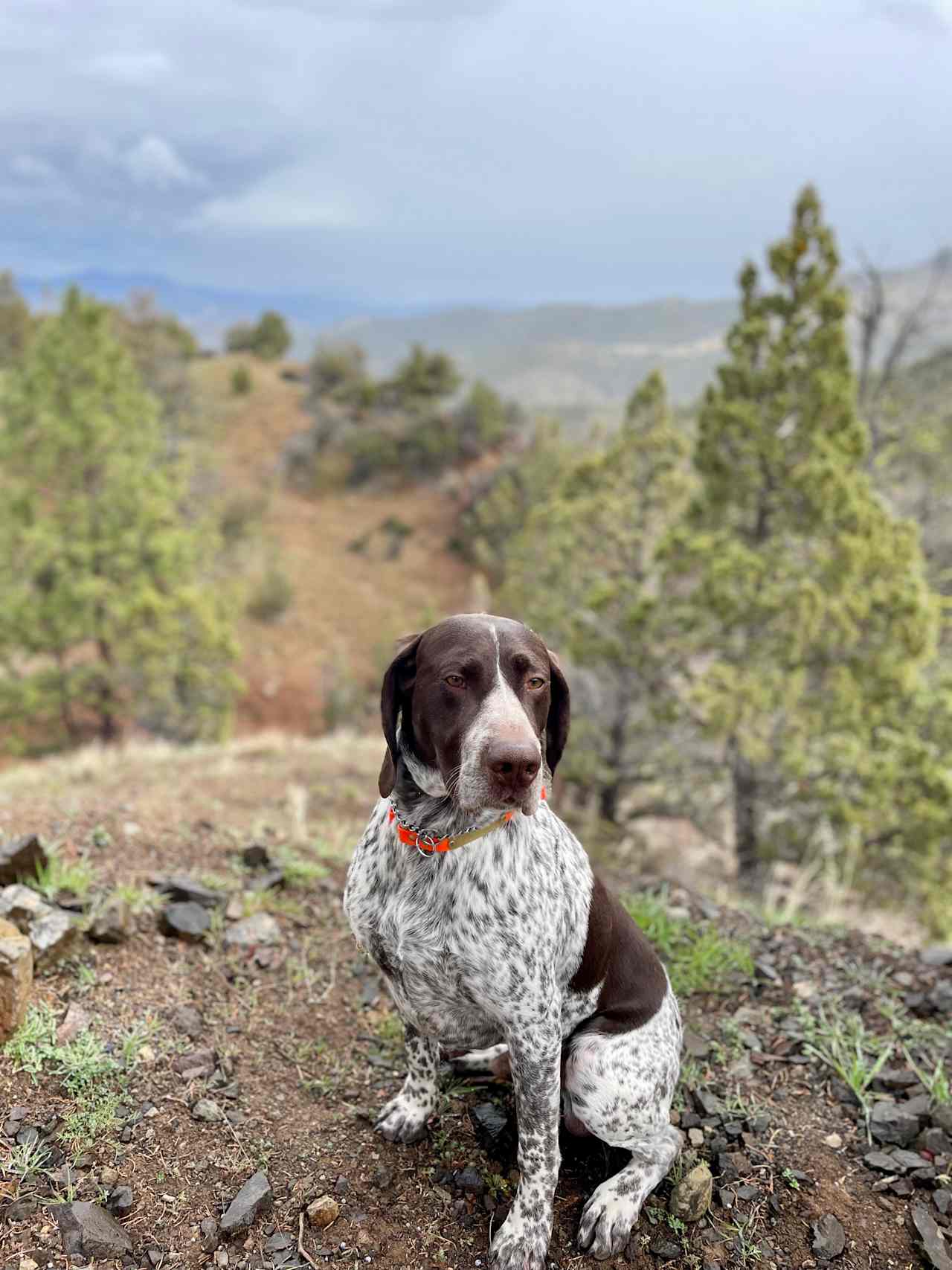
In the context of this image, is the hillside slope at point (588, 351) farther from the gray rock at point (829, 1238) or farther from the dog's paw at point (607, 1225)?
the dog's paw at point (607, 1225)

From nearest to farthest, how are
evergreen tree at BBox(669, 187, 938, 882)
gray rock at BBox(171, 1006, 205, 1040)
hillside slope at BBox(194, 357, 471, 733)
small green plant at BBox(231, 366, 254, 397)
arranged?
gray rock at BBox(171, 1006, 205, 1040) → evergreen tree at BBox(669, 187, 938, 882) → hillside slope at BBox(194, 357, 471, 733) → small green plant at BBox(231, 366, 254, 397)

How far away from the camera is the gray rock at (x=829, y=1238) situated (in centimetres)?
311

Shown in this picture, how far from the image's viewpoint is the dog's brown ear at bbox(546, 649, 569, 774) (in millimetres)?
2881

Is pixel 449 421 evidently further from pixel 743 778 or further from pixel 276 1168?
pixel 276 1168

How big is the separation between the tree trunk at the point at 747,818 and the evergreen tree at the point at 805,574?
0.40 m

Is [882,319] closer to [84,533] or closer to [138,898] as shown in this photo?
[84,533]

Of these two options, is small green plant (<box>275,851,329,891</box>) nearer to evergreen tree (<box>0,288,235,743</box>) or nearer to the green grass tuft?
the green grass tuft

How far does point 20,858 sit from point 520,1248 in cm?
289

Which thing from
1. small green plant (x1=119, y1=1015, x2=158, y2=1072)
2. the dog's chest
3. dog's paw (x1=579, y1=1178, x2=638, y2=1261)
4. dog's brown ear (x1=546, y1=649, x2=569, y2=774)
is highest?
dog's brown ear (x1=546, y1=649, x2=569, y2=774)

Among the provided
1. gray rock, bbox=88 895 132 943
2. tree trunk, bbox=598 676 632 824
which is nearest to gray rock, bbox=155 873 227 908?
gray rock, bbox=88 895 132 943

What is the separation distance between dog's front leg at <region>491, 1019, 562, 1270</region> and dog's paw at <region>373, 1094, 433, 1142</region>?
1.77 ft

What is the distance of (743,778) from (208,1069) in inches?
327

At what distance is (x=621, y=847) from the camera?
11.3 m

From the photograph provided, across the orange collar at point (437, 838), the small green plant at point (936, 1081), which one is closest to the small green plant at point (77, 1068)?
the orange collar at point (437, 838)
